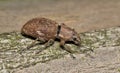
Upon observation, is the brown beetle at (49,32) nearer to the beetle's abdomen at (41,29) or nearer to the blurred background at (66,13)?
the beetle's abdomen at (41,29)

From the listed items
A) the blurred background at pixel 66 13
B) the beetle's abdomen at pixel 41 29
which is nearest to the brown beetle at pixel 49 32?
the beetle's abdomen at pixel 41 29

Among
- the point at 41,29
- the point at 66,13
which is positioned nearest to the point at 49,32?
the point at 41,29

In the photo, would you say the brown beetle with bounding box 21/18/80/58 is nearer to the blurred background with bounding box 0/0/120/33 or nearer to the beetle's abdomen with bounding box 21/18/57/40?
the beetle's abdomen with bounding box 21/18/57/40

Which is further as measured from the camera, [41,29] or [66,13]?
[66,13]

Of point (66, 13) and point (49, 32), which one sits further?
point (66, 13)

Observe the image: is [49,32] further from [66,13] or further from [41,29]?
[66,13]

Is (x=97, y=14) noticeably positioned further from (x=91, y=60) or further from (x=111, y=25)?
(x=91, y=60)

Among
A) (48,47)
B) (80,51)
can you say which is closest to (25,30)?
(48,47)

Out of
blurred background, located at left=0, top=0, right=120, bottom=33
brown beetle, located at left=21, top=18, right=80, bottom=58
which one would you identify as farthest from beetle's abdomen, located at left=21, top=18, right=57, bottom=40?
blurred background, located at left=0, top=0, right=120, bottom=33
